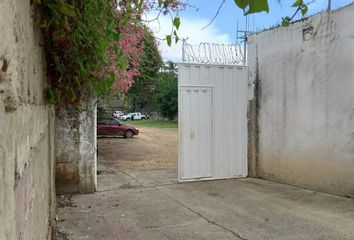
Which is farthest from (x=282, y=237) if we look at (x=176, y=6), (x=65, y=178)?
(x=65, y=178)

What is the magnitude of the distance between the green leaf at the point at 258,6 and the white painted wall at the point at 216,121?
804 centimetres

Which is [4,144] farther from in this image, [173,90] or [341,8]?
[173,90]

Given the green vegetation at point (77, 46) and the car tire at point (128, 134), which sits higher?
the green vegetation at point (77, 46)

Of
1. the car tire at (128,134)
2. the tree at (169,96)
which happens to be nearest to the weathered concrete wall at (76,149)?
the car tire at (128,134)

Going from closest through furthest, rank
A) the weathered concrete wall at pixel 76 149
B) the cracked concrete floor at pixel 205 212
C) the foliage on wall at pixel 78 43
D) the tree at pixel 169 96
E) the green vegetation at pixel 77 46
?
the foliage on wall at pixel 78 43
the green vegetation at pixel 77 46
the cracked concrete floor at pixel 205 212
the weathered concrete wall at pixel 76 149
the tree at pixel 169 96

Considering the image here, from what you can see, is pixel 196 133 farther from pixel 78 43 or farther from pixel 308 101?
pixel 78 43

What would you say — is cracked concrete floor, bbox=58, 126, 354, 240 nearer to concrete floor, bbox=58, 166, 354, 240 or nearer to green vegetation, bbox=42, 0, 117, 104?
concrete floor, bbox=58, 166, 354, 240

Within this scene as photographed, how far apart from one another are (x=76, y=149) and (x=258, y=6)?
24.1 feet

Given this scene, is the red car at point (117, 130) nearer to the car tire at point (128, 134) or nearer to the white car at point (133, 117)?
the car tire at point (128, 134)

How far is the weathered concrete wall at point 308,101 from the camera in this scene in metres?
7.57

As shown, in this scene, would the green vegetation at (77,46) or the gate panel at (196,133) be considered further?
the gate panel at (196,133)

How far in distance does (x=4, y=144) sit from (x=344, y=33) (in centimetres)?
772

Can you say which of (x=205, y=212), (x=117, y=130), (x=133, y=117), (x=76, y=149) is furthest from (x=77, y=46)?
(x=133, y=117)

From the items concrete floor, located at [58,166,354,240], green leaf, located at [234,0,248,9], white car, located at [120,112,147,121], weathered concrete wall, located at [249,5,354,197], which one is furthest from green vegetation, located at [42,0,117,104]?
white car, located at [120,112,147,121]
